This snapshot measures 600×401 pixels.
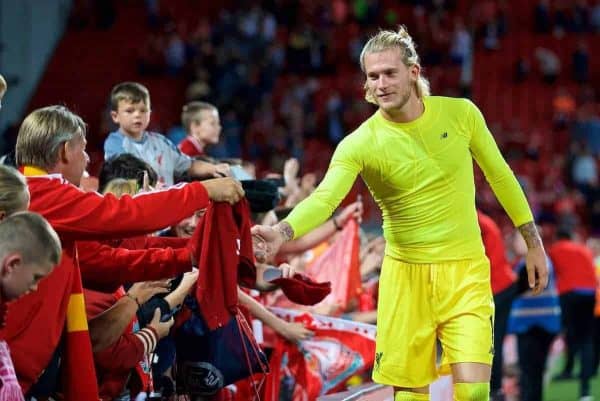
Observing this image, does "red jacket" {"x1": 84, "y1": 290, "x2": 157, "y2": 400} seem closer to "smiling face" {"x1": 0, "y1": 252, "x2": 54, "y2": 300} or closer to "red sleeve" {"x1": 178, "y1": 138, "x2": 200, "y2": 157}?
"smiling face" {"x1": 0, "y1": 252, "x2": 54, "y2": 300}

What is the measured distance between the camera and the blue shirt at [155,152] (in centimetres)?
792

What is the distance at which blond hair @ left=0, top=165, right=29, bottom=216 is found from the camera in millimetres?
4496

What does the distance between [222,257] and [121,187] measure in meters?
0.97

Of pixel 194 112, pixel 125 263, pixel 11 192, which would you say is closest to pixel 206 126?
pixel 194 112

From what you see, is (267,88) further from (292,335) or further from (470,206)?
(470,206)

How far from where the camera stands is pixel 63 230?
4754 mm

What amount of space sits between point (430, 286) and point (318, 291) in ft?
1.93

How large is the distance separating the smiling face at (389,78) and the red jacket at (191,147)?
3.51 meters

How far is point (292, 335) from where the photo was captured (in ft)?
24.5

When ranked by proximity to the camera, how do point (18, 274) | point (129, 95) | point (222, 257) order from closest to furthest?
point (18, 274)
point (222, 257)
point (129, 95)

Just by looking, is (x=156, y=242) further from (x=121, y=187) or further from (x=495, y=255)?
(x=495, y=255)

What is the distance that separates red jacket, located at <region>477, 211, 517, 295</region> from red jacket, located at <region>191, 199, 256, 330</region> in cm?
458

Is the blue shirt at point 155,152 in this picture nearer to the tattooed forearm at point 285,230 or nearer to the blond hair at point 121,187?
the blond hair at point 121,187

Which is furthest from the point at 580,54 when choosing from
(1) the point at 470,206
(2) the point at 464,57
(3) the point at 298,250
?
(1) the point at 470,206
